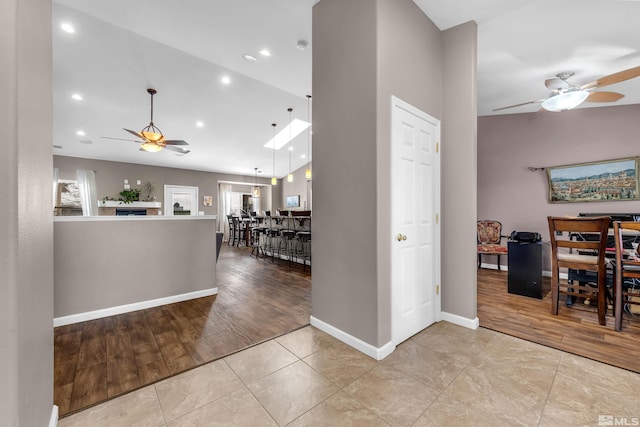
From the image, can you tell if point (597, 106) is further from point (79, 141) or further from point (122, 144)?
point (79, 141)

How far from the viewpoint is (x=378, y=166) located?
6.37 ft

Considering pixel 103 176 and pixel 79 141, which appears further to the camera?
pixel 103 176

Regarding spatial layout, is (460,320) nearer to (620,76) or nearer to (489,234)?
(620,76)

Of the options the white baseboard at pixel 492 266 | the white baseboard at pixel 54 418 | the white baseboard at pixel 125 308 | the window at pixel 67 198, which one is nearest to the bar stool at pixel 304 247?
the white baseboard at pixel 125 308

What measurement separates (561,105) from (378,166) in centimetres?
281

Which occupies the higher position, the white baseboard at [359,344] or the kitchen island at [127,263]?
the kitchen island at [127,263]

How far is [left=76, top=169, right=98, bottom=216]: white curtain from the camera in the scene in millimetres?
7363

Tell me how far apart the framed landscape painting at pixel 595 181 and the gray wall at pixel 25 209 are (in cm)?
607

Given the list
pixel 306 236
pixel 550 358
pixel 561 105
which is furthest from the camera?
pixel 306 236

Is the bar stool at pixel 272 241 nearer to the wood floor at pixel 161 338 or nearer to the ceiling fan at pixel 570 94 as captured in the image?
the wood floor at pixel 161 338

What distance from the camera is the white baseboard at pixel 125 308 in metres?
2.58

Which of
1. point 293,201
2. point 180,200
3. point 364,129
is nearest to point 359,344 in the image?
point 364,129

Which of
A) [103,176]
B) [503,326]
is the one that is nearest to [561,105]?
[503,326]

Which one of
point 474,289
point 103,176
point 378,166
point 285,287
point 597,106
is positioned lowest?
point 285,287
